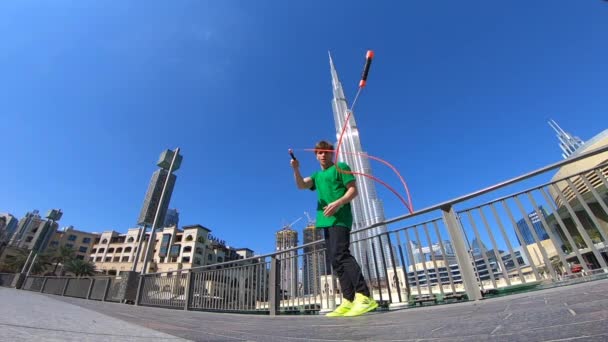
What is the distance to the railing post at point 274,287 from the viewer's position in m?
3.78

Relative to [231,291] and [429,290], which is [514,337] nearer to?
[429,290]

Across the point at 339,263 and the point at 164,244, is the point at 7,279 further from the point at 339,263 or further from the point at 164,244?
the point at 164,244

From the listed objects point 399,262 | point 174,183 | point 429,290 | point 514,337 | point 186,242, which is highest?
point 186,242

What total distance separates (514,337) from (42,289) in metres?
18.2

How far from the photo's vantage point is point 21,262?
3941cm

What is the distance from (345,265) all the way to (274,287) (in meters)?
1.94

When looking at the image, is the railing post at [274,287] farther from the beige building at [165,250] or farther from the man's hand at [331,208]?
the beige building at [165,250]

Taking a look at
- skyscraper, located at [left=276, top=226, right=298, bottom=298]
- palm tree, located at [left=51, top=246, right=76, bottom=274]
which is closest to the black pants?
skyscraper, located at [left=276, top=226, right=298, bottom=298]

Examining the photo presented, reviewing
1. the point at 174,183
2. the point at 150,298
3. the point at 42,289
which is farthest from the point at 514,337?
the point at 42,289

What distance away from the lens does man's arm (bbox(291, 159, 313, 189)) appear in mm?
2907

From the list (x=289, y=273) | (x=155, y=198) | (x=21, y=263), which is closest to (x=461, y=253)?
(x=289, y=273)

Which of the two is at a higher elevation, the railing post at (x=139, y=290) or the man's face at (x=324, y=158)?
Result: the man's face at (x=324, y=158)

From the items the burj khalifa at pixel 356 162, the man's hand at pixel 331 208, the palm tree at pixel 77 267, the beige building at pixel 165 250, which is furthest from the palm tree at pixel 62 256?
the man's hand at pixel 331 208

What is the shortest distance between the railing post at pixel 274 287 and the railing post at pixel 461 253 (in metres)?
2.45
